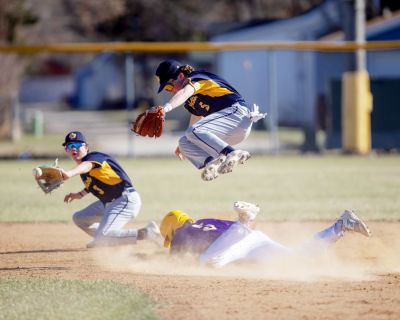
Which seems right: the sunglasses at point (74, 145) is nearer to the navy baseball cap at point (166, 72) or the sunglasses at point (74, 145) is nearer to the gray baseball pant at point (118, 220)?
the gray baseball pant at point (118, 220)

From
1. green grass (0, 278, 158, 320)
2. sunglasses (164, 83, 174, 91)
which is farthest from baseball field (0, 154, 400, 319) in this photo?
sunglasses (164, 83, 174, 91)

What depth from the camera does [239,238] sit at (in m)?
7.61

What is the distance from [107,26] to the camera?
158ft

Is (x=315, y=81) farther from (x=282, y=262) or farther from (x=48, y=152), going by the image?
(x=282, y=262)

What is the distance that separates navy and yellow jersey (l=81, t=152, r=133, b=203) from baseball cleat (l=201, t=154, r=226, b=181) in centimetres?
115

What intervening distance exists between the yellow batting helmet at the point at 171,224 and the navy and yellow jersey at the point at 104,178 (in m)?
0.69

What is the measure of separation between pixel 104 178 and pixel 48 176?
2.97 ft

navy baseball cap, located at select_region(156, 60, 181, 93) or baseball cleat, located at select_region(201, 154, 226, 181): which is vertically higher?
navy baseball cap, located at select_region(156, 60, 181, 93)

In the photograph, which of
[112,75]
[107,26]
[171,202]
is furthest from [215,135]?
[112,75]

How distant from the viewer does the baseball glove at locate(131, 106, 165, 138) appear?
772cm

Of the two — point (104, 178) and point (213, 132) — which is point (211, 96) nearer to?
point (213, 132)

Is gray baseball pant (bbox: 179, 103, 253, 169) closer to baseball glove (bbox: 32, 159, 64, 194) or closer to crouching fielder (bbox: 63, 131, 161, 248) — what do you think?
crouching fielder (bbox: 63, 131, 161, 248)

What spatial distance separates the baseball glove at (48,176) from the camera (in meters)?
7.63

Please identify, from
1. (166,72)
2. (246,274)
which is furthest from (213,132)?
(246,274)
